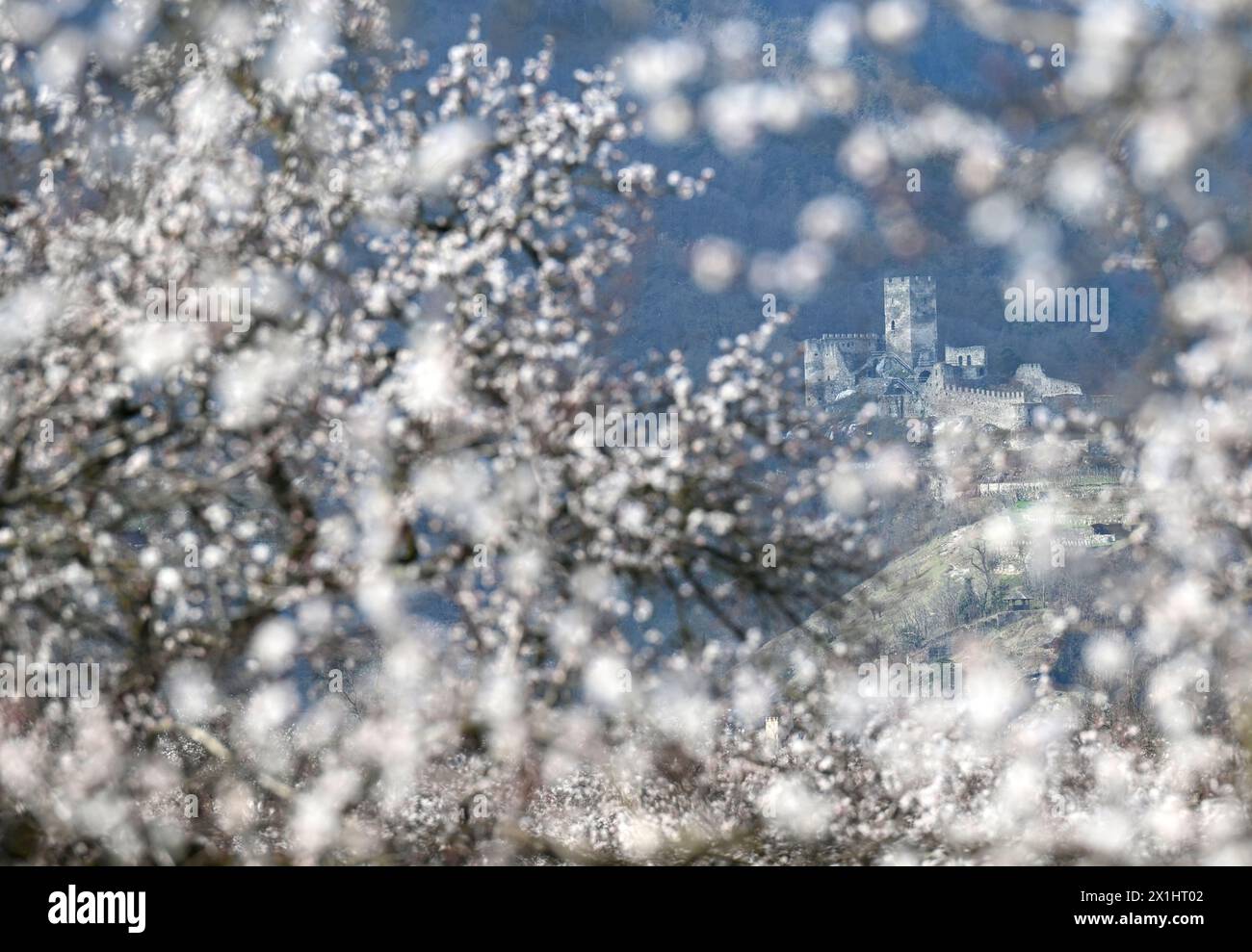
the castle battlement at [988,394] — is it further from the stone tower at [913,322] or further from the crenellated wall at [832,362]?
the crenellated wall at [832,362]

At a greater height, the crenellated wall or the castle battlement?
the crenellated wall

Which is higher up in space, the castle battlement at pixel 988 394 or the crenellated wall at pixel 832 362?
the crenellated wall at pixel 832 362

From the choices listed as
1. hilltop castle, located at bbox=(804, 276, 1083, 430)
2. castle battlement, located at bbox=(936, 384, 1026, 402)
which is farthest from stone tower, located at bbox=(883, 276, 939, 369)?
castle battlement, located at bbox=(936, 384, 1026, 402)

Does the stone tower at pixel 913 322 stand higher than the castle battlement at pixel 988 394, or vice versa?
the stone tower at pixel 913 322

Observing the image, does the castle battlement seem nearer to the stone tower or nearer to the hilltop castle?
the hilltop castle

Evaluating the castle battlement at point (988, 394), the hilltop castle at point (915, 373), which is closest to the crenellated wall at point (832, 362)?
the hilltop castle at point (915, 373)
